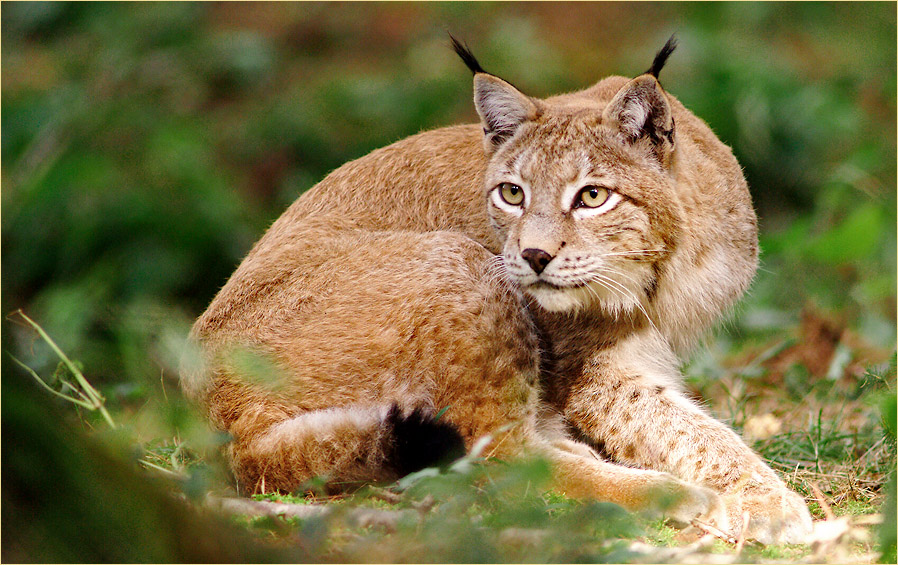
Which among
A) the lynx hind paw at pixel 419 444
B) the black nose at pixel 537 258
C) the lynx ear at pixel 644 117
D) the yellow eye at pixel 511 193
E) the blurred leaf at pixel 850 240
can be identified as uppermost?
the lynx ear at pixel 644 117

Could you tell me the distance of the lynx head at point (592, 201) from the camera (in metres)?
4.25

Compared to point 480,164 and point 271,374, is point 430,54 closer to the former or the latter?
point 480,164

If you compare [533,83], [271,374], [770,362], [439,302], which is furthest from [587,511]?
[533,83]

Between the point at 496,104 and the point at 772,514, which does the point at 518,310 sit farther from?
the point at 772,514

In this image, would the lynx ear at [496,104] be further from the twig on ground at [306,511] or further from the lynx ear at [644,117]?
the twig on ground at [306,511]

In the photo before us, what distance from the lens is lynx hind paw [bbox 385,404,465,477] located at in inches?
134

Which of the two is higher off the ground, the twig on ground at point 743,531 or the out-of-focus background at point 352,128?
the out-of-focus background at point 352,128

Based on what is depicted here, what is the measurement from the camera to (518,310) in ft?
14.5

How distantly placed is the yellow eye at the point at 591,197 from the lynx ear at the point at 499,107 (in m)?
0.59

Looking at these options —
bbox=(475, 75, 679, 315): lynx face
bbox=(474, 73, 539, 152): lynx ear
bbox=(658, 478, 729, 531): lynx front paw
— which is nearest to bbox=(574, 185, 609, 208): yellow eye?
bbox=(475, 75, 679, 315): lynx face

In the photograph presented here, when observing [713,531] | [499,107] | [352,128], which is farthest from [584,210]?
[352,128]

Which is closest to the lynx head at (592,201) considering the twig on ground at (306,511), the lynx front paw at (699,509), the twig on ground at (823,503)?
the lynx front paw at (699,509)

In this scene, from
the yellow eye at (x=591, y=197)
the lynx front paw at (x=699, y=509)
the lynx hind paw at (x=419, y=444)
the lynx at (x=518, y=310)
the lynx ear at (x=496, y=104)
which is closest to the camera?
the lynx hind paw at (x=419, y=444)

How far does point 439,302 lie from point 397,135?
22.7 ft
